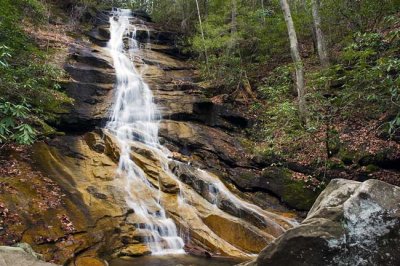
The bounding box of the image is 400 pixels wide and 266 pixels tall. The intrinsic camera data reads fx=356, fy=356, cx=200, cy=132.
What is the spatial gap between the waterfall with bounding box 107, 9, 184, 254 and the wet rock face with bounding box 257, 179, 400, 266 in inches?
226

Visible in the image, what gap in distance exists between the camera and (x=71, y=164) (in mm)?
10891

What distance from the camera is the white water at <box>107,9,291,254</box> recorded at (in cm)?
943

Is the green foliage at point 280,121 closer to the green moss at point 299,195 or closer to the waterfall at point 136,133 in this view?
the green moss at point 299,195

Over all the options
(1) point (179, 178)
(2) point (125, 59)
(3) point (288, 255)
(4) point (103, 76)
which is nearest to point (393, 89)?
(3) point (288, 255)

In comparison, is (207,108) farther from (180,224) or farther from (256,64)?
(180,224)

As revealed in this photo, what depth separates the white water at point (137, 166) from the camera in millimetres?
9430

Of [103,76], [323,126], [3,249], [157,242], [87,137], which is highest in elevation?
[103,76]

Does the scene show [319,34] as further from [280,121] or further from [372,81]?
[372,81]

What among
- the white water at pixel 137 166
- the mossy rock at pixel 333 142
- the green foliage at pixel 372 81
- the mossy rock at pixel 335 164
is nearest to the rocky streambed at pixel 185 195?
the white water at pixel 137 166

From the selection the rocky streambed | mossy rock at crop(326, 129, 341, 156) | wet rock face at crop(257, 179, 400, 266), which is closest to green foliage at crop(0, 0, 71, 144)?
the rocky streambed

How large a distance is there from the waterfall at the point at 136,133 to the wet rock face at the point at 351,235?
573 cm

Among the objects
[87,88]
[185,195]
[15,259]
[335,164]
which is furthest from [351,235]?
[87,88]

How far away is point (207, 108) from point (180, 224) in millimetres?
8206

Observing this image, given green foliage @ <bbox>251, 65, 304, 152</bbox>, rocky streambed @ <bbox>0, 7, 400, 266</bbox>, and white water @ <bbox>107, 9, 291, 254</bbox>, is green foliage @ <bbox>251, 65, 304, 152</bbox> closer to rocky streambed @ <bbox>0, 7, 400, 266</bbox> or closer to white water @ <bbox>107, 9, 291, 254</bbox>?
rocky streambed @ <bbox>0, 7, 400, 266</bbox>
